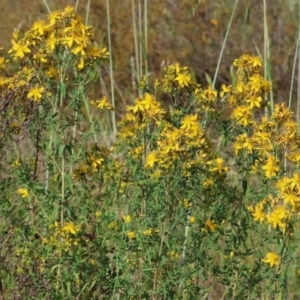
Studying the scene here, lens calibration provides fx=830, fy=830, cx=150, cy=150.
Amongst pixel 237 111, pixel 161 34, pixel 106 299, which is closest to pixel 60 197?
pixel 106 299

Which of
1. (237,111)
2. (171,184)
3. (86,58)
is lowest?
(171,184)

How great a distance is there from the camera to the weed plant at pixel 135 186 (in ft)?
7.66

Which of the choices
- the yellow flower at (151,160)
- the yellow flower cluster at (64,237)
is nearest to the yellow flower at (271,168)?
the yellow flower at (151,160)

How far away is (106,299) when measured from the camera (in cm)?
255

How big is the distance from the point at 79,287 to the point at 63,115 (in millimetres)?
514

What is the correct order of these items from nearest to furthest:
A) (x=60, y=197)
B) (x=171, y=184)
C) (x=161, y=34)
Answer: (x=171, y=184)
(x=60, y=197)
(x=161, y=34)

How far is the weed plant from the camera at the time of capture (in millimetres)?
2336

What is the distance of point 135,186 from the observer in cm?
239

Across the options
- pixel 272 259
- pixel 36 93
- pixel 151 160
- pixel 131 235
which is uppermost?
pixel 36 93

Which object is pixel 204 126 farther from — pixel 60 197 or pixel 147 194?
pixel 60 197

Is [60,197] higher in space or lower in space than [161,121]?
lower

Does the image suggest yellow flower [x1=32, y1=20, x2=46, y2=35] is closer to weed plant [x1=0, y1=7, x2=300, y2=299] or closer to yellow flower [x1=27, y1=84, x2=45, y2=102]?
weed plant [x1=0, y1=7, x2=300, y2=299]

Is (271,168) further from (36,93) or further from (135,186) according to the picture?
(36,93)

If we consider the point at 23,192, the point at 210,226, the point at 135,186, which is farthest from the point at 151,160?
the point at 23,192
